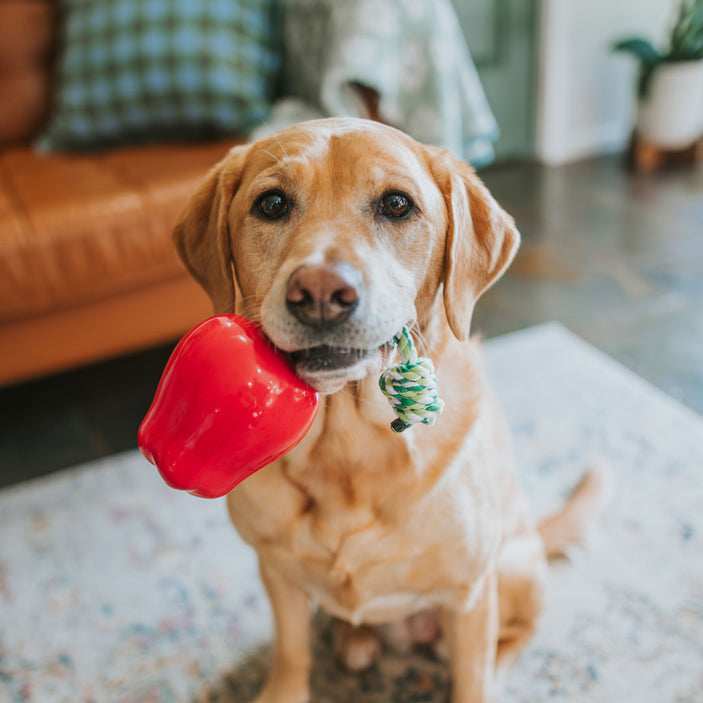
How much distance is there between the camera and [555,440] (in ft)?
6.64

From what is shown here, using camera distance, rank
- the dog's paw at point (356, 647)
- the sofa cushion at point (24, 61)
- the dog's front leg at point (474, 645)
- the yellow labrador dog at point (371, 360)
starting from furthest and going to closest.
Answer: the sofa cushion at point (24, 61), the dog's paw at point (356, 647), the dog's front leg at point (474, 645), the yellow labrador dog at point (371, 360)

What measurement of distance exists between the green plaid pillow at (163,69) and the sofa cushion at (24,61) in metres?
0.24

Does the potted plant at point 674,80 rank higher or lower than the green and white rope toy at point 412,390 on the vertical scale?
lower

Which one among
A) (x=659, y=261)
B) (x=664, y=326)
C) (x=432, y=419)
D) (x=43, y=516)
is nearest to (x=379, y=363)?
(x=432, y=419)

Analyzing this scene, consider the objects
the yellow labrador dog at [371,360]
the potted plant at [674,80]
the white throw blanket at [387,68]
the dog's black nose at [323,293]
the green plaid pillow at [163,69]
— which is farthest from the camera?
the potted plant at [674,80]

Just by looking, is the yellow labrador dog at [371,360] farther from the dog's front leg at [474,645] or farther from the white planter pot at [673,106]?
the white planter pot at [673,106]

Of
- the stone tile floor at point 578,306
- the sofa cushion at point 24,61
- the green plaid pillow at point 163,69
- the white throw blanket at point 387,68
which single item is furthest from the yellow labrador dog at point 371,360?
the sofa cushion at point 24,61

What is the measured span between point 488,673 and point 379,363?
67 centimetres

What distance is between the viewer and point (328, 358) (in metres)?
0.90

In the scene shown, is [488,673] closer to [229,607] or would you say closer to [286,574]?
[286,574]

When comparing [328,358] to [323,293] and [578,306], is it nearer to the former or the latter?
[323,293]

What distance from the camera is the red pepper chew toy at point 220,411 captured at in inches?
33.2

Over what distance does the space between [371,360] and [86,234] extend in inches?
56.4

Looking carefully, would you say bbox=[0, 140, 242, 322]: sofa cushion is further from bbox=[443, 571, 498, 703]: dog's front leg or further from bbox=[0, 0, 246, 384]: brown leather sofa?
bbox=[443, 571, 498, 703]: dog's front leg
